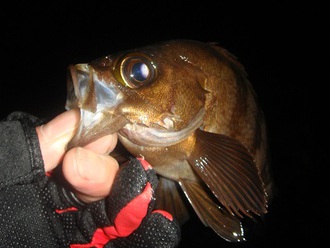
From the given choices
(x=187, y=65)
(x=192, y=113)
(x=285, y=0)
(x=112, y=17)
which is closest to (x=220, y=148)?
(x=192, y=113)

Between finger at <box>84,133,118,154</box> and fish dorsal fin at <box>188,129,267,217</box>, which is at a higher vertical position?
finger at <box>84,133,118,154</box>

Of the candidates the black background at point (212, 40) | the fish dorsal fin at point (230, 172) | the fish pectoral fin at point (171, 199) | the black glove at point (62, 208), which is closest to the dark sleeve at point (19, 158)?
the black glove at point (62, 208)

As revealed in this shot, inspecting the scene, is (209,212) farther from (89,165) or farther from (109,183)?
(89,165)

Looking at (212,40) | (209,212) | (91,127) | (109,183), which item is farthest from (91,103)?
(212,40)

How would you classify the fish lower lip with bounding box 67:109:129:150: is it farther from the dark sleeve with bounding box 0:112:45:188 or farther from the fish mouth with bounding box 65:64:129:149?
the dark sleeve with bounding box 0:112:45:188

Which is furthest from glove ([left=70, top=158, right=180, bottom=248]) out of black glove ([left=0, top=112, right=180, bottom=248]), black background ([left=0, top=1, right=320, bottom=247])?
black background ([left=0, top=1, right=320, bottom=247])

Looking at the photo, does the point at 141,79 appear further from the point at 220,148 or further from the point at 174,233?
the point at 174,233

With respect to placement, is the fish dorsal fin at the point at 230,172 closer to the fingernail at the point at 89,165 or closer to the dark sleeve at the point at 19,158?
the fingernail at the point at 89,165
